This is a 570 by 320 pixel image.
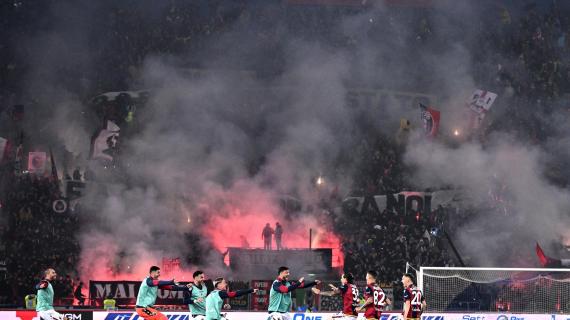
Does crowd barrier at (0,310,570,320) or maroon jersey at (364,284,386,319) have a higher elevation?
maroon jersey at (364,284,386,319)

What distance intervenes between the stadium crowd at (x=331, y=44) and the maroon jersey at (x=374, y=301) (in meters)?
13.2

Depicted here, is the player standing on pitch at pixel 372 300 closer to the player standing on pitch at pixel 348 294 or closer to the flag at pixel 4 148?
the player standing on pitch at pixel 348 294

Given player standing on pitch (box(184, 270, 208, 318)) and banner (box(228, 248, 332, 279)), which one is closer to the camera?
player standing on pitch (box(184, 270, 208, 318))

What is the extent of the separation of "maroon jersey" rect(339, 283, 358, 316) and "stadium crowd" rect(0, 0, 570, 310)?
13306mm

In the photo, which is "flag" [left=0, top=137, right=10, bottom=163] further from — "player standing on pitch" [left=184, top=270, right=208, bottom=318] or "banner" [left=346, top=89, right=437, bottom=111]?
"player standing on pitch" [left=184, top=270, right=208, bottom=318]

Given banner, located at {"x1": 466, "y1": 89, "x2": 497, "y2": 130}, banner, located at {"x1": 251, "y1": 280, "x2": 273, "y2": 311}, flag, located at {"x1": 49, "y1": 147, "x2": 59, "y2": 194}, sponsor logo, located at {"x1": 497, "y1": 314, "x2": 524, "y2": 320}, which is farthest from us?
banner, located at {"x1": 466, "y1": 89, "x2": 497, "y2": 130}

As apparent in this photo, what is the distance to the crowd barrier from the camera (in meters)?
20.3

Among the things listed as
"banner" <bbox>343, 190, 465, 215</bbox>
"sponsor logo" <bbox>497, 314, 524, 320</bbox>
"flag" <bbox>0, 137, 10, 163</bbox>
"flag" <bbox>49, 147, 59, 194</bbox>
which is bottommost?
"sponsor logo" <bbox>497, 314, 524, 320</bbox>

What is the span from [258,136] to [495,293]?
51.6 feet

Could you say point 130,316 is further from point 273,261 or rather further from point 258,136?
point 258,136

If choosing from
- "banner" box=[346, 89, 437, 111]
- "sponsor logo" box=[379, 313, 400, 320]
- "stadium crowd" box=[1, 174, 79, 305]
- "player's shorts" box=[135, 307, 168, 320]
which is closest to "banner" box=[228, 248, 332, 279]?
"stadium crowd" box=[1, 174, 79, 305]

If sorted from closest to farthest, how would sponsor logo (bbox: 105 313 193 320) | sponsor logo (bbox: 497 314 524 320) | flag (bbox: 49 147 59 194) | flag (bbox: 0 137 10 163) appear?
sponsor logo (bbox: 105 313 193 320) < sponsor logo (bbox: 497 314 524 320) < flag (bbox: 49 147 59 194) < flag (bbox: 0 137 10 163)

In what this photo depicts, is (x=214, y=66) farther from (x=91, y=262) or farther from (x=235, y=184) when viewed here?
(x=91, y=262)

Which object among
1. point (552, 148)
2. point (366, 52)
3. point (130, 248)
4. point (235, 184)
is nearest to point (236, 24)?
point (366, 52)
